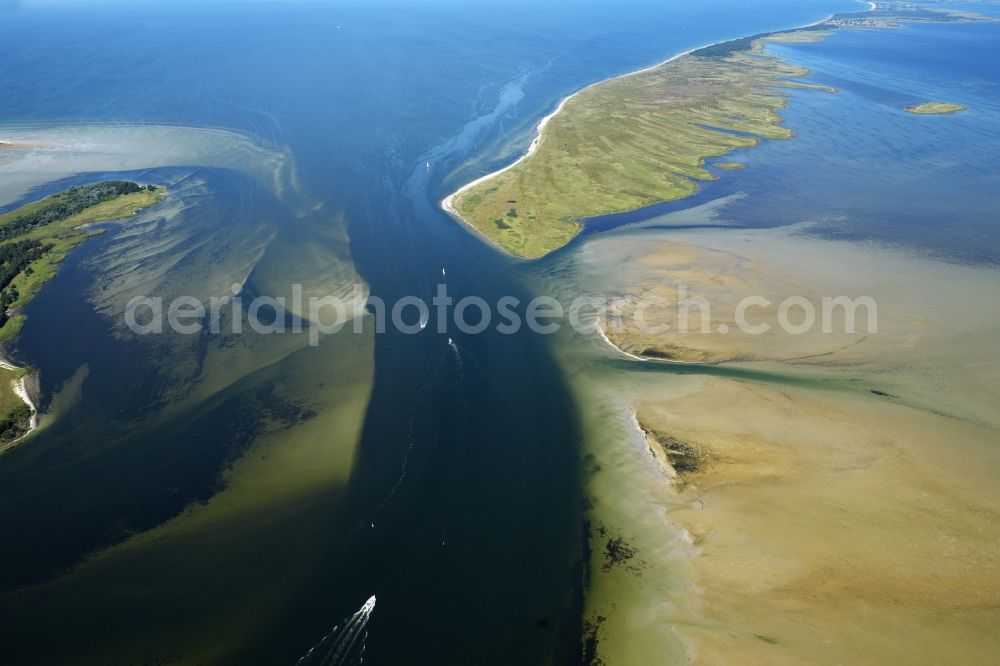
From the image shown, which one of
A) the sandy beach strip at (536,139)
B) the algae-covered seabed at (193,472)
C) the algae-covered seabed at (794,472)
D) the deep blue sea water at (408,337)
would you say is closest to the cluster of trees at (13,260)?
the deep blue sea water at (408,337)

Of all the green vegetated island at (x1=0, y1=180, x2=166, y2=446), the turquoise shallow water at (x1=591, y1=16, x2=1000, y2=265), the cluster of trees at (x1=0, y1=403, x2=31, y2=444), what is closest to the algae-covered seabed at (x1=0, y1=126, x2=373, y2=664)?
the cluster of trees at (x1=0, y1=403, x2=31, y2=444)

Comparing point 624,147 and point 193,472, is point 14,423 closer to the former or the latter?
point 193,472

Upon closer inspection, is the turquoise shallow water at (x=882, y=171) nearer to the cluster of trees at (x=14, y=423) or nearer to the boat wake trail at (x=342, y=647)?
the boat wake trail at (x=342, y=647)

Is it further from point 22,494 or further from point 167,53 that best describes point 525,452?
point 167,53

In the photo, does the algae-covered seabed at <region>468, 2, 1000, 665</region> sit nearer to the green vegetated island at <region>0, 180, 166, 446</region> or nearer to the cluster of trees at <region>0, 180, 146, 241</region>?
the green vegetated island at <region>0, 180, 166, 446</region>

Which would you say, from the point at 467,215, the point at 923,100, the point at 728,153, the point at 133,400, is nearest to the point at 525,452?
the point at 133,400

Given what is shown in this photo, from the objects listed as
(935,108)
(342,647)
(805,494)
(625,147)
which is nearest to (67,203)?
(342,647)
